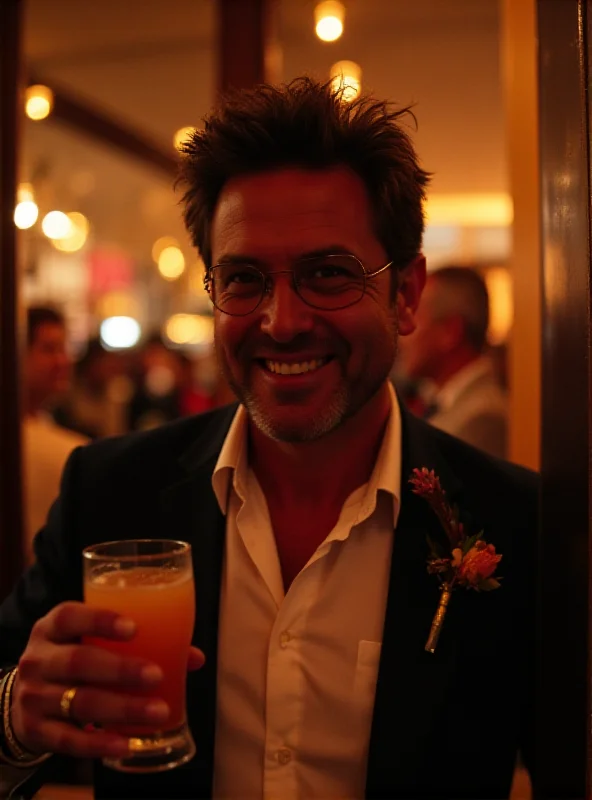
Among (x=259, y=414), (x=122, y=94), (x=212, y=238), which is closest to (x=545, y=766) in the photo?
(x=259, y=414)

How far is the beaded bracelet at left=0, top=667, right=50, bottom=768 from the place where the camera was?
1148mm

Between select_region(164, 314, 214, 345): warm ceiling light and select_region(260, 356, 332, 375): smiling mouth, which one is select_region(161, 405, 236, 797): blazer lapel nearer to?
select_region(260, 356, 332, 375): smiling mouth

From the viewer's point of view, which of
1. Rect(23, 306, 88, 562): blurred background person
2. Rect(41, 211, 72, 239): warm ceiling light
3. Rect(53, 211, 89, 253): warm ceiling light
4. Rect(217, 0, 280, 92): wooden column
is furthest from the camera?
Rect(53, 211, 89, 253): warm ceiling light

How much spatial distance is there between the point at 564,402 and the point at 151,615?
1.93ft

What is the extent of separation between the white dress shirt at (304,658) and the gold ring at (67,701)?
51 cm

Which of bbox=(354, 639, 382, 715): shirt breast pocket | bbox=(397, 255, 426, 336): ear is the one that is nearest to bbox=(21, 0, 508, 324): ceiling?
bbox=(397, 255, 426, 336): ear

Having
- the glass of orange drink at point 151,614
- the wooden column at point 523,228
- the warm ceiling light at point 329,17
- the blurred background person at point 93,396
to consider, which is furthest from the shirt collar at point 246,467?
the blurred background person at point 93,396

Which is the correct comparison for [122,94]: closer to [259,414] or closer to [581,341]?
[259,414]

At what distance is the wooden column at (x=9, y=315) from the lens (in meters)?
2.59

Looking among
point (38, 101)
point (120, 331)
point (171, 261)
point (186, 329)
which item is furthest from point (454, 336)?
point (186, 329)

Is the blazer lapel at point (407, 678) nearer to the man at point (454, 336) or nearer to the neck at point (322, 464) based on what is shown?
the neck at point (322, 464)

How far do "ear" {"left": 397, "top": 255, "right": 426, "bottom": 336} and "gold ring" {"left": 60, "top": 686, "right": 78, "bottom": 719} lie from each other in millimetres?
997

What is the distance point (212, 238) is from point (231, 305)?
198mm

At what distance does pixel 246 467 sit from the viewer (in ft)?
5.49
